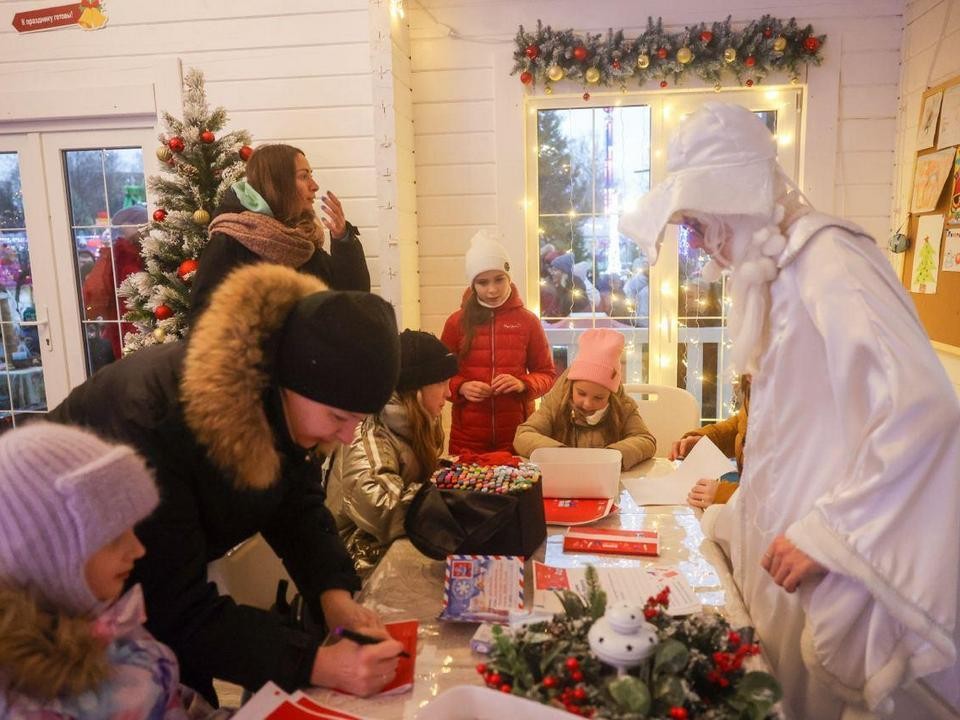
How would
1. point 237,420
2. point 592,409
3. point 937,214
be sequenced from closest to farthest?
point 237,420
point 592,409
point 937,214

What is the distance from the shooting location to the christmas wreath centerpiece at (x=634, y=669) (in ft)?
2.77

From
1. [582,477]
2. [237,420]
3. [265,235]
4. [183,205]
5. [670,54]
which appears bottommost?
[582,477]

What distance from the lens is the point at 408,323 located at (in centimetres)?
377

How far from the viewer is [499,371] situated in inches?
119

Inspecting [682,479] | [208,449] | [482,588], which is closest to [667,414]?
[682,479]

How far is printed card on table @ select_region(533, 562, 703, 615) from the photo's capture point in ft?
4.14

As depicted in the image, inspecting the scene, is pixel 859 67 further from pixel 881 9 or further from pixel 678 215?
pixel 678 215

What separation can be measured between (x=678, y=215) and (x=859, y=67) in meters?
2.87

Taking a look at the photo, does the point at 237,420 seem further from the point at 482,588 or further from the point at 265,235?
the point at 265,235

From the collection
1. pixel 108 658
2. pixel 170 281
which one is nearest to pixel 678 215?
pixel 108 658

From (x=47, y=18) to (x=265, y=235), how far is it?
242 cm

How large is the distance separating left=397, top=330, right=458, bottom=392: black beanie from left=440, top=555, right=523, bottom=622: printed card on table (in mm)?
619

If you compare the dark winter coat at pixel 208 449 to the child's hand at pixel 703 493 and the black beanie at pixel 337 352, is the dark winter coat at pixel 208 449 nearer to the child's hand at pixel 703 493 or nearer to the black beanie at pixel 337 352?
the black beanie at pixel 337 352

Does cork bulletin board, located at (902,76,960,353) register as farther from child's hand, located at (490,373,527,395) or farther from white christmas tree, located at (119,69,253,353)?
white christmas tree, located at (119,69,253,353)
